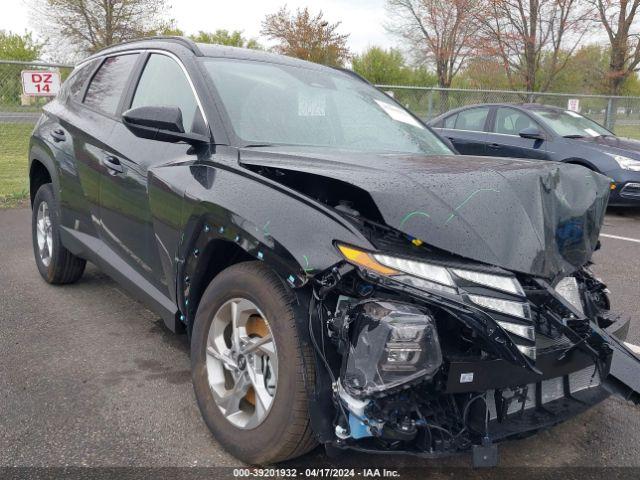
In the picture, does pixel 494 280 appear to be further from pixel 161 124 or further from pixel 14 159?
pixel 14 159

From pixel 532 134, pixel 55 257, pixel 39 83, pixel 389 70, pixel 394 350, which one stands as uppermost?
pixel 389 70

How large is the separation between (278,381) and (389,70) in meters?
53.6

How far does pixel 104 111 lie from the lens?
12.6 ft

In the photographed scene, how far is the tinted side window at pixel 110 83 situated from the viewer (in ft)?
12.4

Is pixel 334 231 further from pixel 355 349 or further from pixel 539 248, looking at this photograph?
pixel 539 248

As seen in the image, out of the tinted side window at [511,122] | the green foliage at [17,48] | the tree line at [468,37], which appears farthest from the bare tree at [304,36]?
the tinted side window at [511,122]

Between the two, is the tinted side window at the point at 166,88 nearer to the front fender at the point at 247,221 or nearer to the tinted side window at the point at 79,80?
the front fender at the point at 247,221

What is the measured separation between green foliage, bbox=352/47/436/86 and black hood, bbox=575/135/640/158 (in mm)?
45272

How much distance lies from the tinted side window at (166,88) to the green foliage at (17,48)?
3033cm

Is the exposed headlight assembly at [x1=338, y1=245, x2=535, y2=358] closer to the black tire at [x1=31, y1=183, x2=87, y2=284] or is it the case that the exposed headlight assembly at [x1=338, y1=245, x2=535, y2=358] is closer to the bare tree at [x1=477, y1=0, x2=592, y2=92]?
the black tire at [x1=31, y1=183, x2=87, y2=284]

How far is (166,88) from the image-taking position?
3.30 metres

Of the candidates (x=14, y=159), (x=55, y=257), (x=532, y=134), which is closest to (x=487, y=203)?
(x=55, y=257)

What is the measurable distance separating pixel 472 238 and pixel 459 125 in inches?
Result: 330

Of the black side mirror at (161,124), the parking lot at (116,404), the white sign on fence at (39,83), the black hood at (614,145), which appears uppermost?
the white sign on fence at (39,83)
